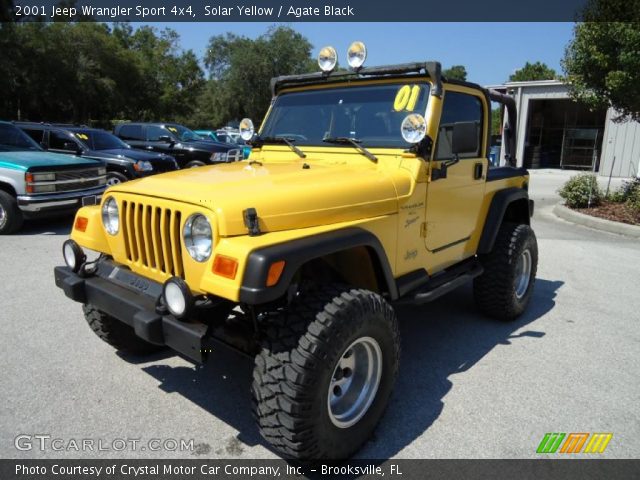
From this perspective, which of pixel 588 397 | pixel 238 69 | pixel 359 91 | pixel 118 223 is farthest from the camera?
pixel 238 69

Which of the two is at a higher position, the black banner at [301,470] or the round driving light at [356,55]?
the round driving light at [356,55]

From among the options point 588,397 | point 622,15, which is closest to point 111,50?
point 622,15

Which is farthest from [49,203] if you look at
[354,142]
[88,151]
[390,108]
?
[390,108]

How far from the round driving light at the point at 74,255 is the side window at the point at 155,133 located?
1186cm

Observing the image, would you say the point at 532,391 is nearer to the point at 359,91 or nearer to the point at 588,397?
the point at 588,397

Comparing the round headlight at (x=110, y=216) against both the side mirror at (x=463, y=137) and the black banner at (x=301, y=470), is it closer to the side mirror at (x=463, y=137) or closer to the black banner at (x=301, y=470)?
the black banner at (x=301, y=470)

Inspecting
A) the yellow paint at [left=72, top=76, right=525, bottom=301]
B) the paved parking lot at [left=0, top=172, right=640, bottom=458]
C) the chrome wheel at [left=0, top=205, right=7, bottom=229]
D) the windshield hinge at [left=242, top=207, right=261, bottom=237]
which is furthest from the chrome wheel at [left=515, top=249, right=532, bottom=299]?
the chrome wheel at [left=0, top=205, right=7, bottom=229]

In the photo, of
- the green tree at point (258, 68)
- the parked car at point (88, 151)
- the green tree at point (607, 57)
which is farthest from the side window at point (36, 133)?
Answer: the green tree at point (258, 68)

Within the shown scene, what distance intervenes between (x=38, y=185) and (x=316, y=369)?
282 inches

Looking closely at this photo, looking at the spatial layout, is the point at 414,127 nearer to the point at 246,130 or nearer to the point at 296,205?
the point at 296,205

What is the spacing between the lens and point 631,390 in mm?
3537

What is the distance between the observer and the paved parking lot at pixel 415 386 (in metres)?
2.90

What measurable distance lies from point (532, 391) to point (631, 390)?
75 centimetres

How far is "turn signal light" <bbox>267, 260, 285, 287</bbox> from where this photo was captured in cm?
224
